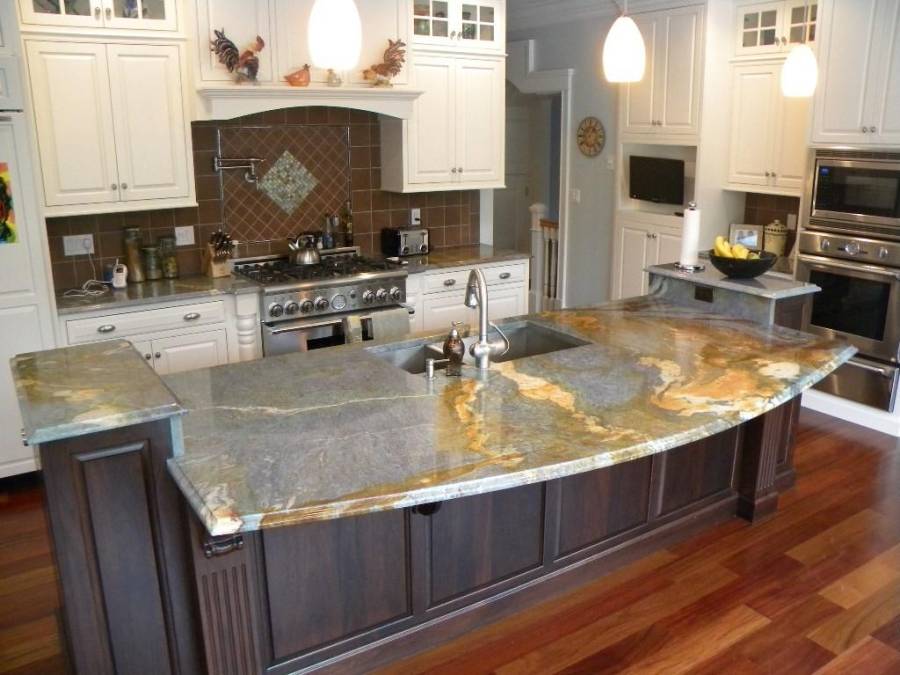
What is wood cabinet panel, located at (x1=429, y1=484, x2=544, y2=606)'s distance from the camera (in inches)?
102

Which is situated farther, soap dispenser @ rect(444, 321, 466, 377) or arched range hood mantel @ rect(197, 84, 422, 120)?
arched range hood mantel @ rect(197, 84, 422, 120)

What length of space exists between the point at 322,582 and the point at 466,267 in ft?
10.0

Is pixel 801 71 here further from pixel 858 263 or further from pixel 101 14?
pixel 101 14

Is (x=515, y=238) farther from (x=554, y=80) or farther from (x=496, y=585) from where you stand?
(x=496, y=585)

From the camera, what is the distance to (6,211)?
142 inches

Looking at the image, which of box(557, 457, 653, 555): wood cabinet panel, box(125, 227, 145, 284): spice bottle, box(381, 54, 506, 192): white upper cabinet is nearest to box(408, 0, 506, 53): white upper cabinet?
box(381, 54, 506, 192): white upper cabinet

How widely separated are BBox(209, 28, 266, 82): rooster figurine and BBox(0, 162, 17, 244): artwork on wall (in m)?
1.22

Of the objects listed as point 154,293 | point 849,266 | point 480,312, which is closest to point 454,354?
point 480,312

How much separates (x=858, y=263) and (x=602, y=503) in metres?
2.65

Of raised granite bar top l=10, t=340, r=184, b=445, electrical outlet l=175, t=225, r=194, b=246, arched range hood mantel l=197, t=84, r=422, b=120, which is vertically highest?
arched range hood mantel l=197, t=84, r=422, b=120

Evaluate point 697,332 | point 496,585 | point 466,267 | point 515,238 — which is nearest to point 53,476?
point 496,585

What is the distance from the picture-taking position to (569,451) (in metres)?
2.13

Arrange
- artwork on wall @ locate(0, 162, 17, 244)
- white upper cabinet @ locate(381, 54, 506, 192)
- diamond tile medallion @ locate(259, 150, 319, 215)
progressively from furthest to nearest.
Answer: white upper cabinet @ locate(381, 54, 506, 192) < diamond tile medallion @ locate(259, 150, 319, 215) < artwork on wall @ locate(0, 162, 17, 244)

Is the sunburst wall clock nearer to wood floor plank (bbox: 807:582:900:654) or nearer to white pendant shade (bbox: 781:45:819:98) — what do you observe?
white pendant shade (bbox: 781:45:819:98)
